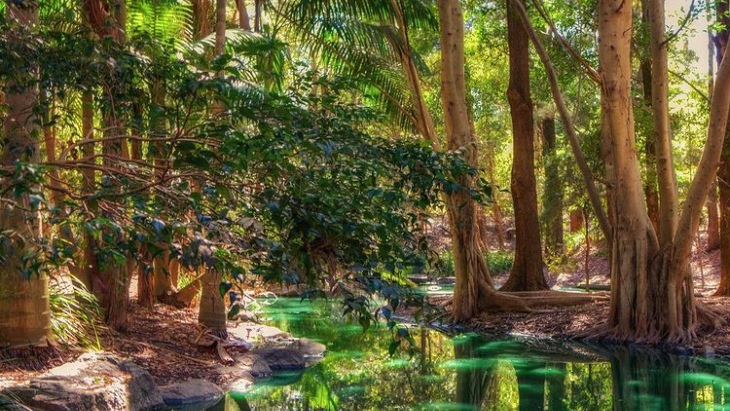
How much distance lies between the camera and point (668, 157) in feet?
41.7

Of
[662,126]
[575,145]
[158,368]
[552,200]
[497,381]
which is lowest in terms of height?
[497,381]

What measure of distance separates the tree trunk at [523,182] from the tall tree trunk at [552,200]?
454 centimetres

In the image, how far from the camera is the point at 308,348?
12680mm

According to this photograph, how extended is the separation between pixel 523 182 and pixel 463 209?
10.4 feet

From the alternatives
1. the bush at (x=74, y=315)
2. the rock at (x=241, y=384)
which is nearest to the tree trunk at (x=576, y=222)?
the rock at (x=241, y=384)

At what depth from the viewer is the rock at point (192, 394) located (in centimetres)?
874

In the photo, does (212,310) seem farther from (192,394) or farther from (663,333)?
(663,333)

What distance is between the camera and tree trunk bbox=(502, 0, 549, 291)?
55.0 feet

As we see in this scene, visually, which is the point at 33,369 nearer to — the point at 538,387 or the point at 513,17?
the point at 538,387

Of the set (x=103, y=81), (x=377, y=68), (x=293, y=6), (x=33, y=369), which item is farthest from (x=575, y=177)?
(x=103, y=81)

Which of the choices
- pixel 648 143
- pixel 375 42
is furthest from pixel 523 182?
pixel 375 42

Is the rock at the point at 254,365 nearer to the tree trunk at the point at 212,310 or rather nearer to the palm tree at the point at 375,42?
the tree trunk at the point at 212,310

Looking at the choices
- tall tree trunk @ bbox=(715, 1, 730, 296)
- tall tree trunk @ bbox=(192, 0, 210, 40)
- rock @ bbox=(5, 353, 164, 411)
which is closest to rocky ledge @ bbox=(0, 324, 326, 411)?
rock @ bbox=(5, 353, 164, 411)

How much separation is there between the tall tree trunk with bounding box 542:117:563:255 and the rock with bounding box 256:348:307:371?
1164cm
